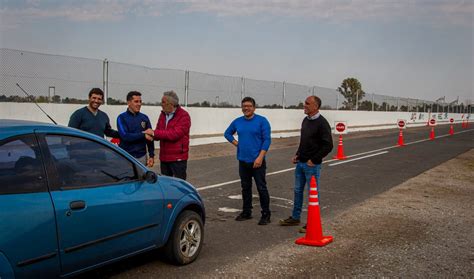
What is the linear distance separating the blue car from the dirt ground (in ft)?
3.02

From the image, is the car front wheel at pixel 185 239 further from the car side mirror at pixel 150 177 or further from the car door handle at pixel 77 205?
the car door handle at pixel 77 205

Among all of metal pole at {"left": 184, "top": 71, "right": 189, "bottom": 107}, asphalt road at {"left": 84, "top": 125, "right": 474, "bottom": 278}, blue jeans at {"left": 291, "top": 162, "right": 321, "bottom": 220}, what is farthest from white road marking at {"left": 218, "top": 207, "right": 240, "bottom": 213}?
metal pole at {"left": 184, "top": 71, "right": 189, "bottom": 107}

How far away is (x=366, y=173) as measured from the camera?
1340 centimetres

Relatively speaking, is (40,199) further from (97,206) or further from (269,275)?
(269,275)

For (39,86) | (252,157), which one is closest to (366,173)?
(252,157)

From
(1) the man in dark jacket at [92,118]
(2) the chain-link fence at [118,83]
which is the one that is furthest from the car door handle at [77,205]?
(2) the chain-link fence at [118,83]

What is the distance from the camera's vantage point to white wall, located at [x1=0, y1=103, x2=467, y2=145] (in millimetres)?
15047

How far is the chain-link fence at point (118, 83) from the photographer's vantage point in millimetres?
15039

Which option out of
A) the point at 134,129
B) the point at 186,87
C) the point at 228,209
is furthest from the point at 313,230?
the point at 186,87

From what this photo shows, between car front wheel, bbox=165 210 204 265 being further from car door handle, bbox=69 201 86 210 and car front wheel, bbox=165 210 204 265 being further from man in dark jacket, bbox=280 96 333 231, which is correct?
man in dark jacket, bbox=280 96 333 231

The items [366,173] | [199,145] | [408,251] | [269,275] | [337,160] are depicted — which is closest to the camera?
[269,275]

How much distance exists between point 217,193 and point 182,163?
322 centimetres

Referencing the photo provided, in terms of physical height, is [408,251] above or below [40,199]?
below

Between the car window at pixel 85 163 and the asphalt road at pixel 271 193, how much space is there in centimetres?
107
